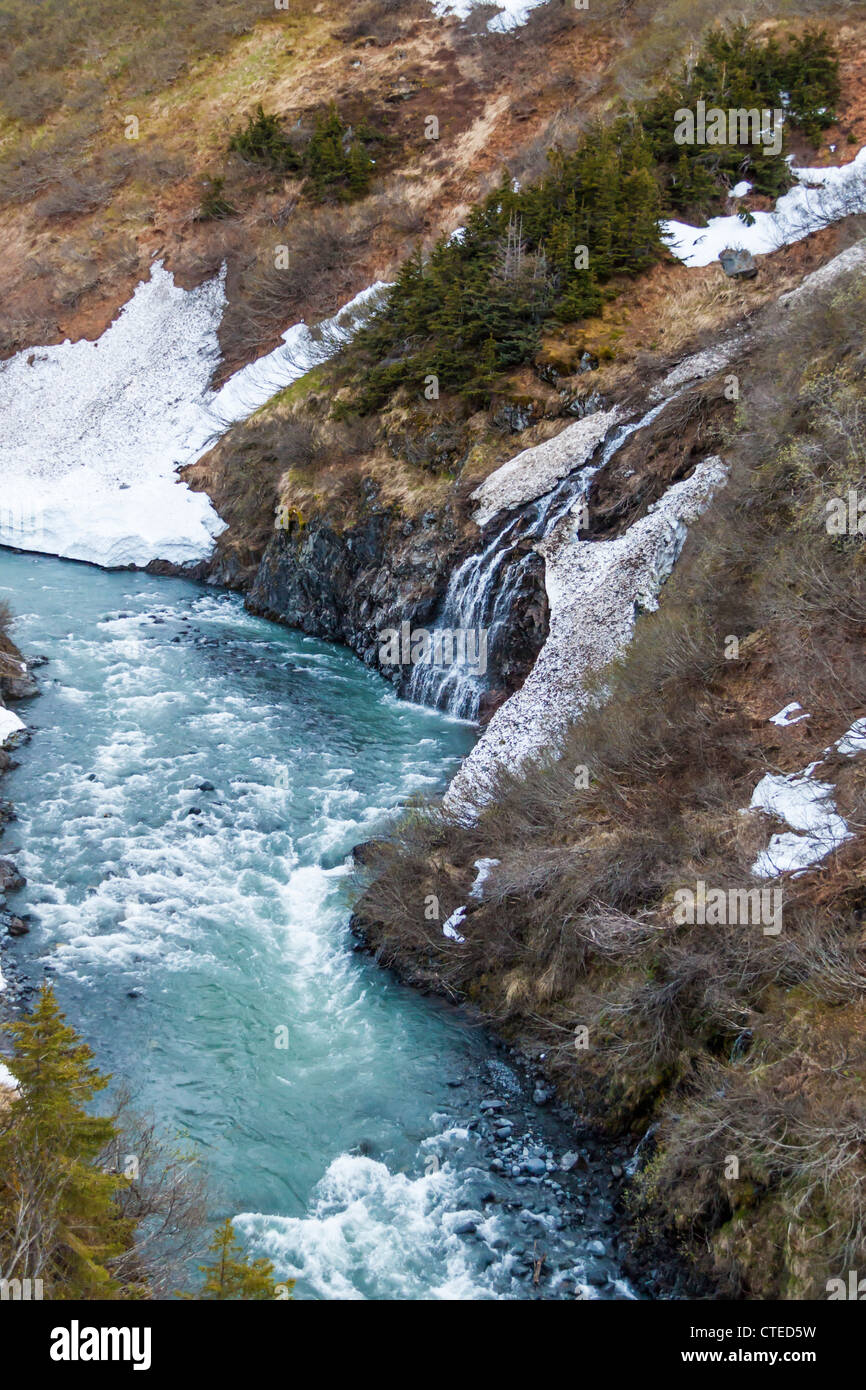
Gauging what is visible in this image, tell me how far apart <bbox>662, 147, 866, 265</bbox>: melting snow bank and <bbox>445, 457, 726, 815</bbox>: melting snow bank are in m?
9.98

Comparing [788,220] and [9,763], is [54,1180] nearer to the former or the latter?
[9,763]

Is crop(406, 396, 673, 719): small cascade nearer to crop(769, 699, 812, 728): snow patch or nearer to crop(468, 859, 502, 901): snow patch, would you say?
crop(468, 859, 502, 901): snow patch

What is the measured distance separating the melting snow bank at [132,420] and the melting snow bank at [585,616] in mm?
15891

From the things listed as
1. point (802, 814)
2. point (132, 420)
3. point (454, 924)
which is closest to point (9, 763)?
point (454, 924)

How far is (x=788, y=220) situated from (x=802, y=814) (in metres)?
21.1

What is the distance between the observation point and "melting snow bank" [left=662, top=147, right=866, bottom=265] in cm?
2583

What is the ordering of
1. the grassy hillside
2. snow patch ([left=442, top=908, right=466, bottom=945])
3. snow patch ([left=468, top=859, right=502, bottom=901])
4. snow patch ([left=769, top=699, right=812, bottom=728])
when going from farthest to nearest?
snow patch ([left=468, top=859, right=502, bottom=901])
snow patch ([left=442, top=908, right=466, bottom=945])
snow patch ([left=769, top=699, right=812, bottom=728])
the grassy hillside

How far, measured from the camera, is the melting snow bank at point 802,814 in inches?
434

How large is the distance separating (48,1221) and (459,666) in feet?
54.4

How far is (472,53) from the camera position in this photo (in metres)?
43.7

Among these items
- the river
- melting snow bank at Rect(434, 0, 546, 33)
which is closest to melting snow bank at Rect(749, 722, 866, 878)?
the river

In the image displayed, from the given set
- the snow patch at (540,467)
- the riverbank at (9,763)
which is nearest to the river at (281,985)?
the riverbank at (9,763)

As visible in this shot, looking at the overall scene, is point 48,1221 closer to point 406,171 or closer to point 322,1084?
point 322,1084
